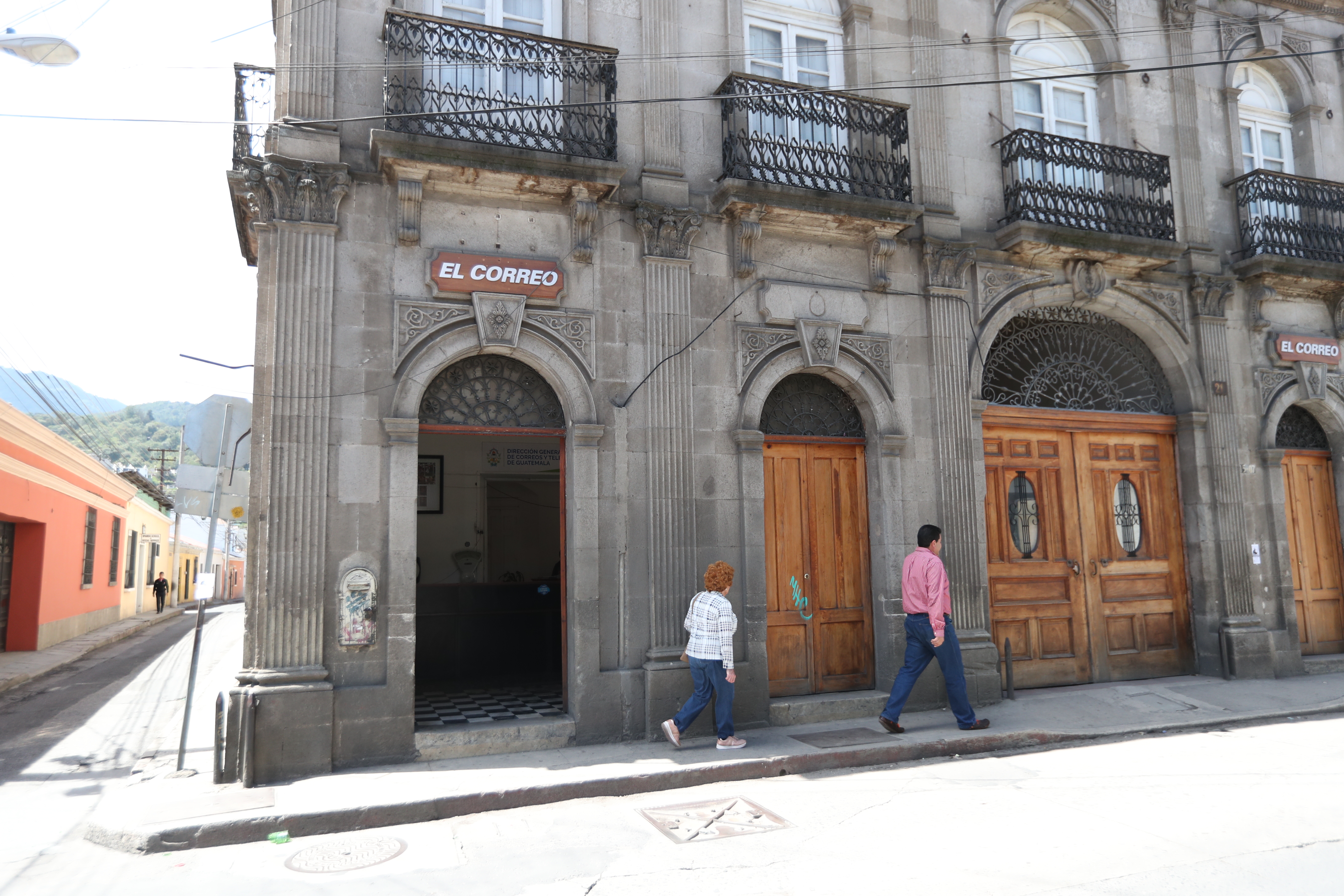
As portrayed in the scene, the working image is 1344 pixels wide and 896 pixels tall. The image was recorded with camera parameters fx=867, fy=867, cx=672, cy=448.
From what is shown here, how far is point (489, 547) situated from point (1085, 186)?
33.9ft

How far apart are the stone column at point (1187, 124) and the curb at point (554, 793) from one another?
6709mm

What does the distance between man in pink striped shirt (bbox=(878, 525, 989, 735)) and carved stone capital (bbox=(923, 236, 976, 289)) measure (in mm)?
3199

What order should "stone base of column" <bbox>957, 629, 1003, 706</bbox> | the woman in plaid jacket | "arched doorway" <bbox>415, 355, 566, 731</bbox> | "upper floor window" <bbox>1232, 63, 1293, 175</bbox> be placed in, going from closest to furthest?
the woman in plaid jacket → "arched doorway" <bbox>415, 355, 566, 731</bbox> → "stone base of column" <bbox>957, 629, 1003, 706</bbox> → "upper floor window" <bbox>1232, 63, 1293, 175</bbox>

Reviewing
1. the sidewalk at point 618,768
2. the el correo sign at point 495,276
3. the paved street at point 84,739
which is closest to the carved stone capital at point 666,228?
the el correo sign at point 495,276

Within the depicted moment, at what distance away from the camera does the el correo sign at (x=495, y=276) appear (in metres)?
8.14

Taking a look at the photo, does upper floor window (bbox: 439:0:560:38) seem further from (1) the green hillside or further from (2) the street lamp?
(1) the green hillside

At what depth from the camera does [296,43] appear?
7.99 m

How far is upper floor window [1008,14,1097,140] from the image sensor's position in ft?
Answer: 37.7

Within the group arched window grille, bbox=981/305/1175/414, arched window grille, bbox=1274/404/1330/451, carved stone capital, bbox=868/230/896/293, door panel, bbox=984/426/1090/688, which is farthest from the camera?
arched window grille, bbox=1274/404/1330/451

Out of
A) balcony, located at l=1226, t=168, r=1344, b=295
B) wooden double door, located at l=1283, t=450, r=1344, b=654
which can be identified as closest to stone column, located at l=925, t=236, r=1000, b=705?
balcony, located at l=1226, t=168, r=1344, b=295

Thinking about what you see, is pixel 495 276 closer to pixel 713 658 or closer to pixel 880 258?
pixel 713 658

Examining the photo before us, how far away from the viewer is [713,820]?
19.8ft

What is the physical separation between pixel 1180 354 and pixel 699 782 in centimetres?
884

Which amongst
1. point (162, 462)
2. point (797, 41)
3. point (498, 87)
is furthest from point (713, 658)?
point (162, 462)
